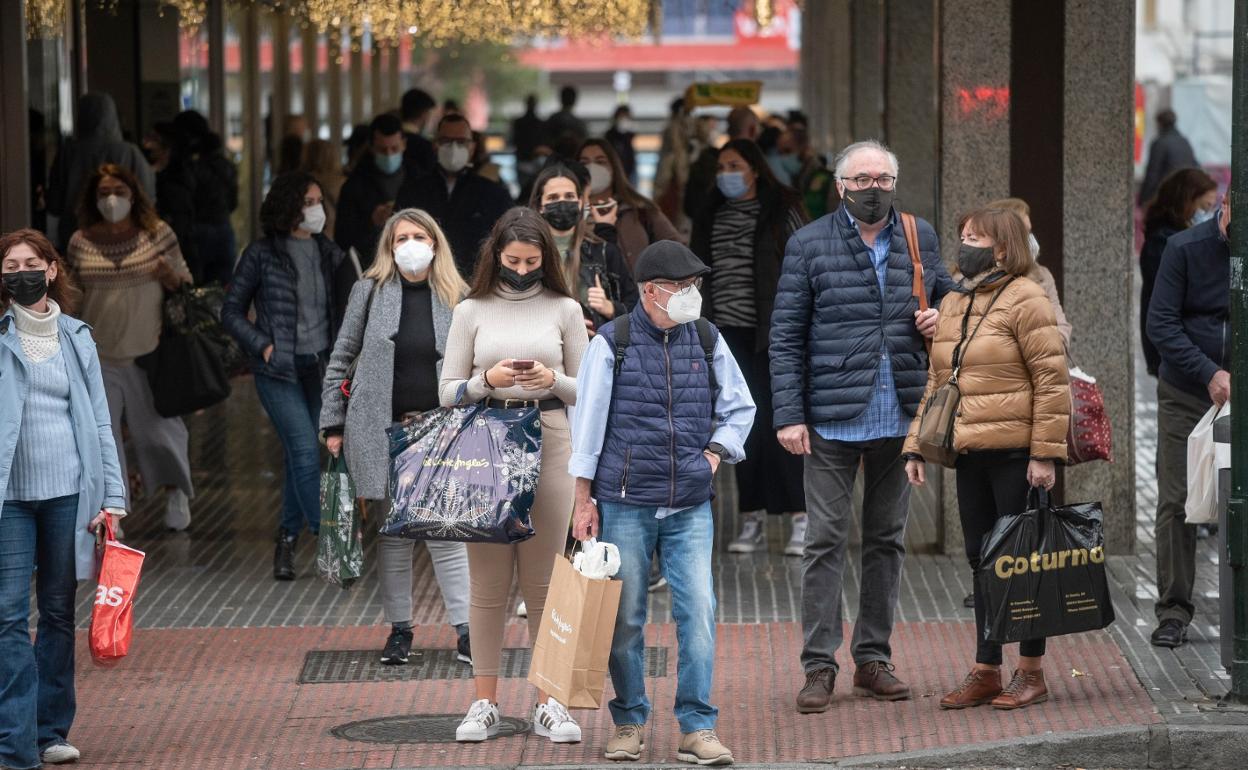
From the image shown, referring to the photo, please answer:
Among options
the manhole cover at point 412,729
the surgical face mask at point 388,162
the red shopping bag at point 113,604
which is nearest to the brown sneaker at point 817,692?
the manhole cover at point 412,729

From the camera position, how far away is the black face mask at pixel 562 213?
8.48 metres

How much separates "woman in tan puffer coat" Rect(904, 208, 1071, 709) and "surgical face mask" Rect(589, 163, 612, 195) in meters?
2.90

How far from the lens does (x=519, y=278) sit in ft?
23.8

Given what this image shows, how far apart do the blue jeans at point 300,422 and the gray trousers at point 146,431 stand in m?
1.35

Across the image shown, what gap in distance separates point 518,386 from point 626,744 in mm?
1295

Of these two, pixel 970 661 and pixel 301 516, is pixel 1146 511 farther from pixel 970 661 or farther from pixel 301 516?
pixel 301 516

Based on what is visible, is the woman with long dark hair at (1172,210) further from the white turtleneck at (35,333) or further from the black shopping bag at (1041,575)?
the white turtleneck at (35,333)

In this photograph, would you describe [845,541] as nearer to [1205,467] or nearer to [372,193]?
[1205,467]

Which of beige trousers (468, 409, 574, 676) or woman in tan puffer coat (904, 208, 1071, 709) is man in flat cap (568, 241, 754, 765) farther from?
woman in tan puffer coat (904, 208, 1071, 709)

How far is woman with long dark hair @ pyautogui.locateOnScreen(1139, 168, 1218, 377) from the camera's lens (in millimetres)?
9719

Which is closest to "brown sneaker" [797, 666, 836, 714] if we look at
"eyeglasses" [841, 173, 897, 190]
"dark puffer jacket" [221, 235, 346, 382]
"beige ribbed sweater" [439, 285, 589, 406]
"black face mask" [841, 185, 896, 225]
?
"beige ribbed sweater" [439, 285, 589, 406]

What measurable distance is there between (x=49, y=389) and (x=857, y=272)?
288 centimetres

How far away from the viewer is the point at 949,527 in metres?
10.6

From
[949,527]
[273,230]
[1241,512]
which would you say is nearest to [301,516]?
[273,230]
